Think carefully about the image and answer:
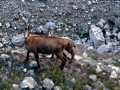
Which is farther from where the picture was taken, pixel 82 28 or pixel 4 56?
pixel 82 28

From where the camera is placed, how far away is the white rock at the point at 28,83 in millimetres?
11749

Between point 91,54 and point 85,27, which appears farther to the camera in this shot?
point 85,27

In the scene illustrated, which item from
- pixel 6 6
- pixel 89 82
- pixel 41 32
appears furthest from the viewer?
pixel 6 6

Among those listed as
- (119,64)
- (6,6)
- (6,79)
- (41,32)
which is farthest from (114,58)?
(6,6)

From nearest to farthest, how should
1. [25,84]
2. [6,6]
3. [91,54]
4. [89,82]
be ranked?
[25,84], [89,82], [91,54], [6,6]

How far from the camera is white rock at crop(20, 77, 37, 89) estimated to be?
11749mm

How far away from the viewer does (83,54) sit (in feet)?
49.1

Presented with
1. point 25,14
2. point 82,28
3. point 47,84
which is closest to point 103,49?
point 82,28

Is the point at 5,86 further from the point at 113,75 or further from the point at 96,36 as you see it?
the point at 96,36

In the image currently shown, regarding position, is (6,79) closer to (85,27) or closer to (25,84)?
(25,84)

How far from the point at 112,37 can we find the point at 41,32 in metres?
3.19

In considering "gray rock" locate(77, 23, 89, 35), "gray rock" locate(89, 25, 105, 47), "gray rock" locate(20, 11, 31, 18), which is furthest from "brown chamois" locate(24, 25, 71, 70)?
"gray rock" locate(20, 11, 31, 18)

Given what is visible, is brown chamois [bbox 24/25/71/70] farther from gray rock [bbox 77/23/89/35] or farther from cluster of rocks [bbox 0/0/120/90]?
gray rock [bbox 77/23/89/35]

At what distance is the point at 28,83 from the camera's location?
11.8 metres
